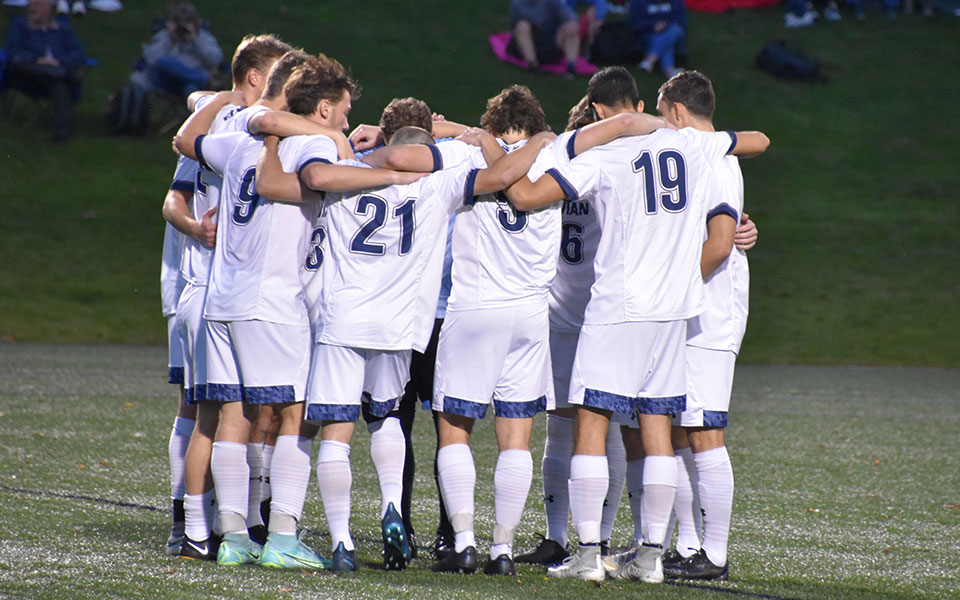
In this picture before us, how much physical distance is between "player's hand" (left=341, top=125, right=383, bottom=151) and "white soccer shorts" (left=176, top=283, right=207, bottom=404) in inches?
32.8

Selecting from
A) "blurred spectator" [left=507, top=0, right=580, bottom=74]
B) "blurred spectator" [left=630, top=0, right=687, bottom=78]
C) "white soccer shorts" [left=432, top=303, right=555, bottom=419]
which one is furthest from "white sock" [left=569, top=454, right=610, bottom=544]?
"blurred spectator" [left=507, top=0, right=580, bottom=74]

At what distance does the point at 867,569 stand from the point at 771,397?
16.6 ft

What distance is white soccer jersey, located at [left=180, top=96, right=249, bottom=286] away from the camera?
3.89 m

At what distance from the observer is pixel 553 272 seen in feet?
12.0

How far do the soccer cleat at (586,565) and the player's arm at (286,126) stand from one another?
1.53m

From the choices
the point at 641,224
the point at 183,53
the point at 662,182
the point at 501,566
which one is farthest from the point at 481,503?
the point at 183,53

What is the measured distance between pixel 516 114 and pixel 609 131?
1.18 ft

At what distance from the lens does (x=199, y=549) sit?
365 centimetres

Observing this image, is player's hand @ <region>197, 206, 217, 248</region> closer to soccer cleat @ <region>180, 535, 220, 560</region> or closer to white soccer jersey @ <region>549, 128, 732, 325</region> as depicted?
soccer cleat @ <region>180, 535, 220, 560</region>

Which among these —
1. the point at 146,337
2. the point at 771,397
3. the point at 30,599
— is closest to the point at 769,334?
the point at 771,397

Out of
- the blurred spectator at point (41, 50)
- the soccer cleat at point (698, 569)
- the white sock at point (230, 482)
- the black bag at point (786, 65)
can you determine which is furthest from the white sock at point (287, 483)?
the black bag at point (786, 65)

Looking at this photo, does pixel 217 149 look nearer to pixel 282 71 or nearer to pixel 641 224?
pixel 282 71

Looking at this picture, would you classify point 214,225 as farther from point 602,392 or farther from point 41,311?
point 41,311

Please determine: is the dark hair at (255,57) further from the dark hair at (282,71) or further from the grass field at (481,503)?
the grass field at (481,503)
